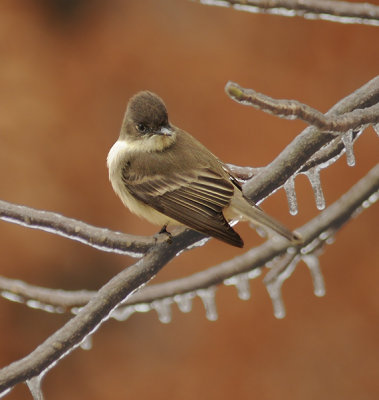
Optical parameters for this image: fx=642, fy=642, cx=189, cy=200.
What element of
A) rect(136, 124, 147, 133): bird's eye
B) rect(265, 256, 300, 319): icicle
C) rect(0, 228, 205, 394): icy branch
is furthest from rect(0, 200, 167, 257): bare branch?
rect(136, 124, 147, 133): bird's eye

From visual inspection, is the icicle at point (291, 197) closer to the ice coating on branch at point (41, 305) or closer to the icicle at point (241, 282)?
the icicle at point (241, 282)

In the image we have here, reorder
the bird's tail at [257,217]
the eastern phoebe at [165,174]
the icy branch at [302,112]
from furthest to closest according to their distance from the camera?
the eastern phoebe at [165,174] < the bird's tail at [257,217] < the icy branch at [302,112]

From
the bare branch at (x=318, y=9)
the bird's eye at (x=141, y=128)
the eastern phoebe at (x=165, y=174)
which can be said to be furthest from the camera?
the bird's eye at (x=141, y=128)

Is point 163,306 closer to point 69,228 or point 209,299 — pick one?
point 209,299

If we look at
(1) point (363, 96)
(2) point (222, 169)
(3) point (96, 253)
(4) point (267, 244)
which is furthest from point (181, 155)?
(3) point (96, 253)

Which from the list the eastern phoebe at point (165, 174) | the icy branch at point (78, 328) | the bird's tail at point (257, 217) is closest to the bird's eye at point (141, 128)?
the eastern phoebe at point (165, 174)

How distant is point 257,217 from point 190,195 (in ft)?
0.44

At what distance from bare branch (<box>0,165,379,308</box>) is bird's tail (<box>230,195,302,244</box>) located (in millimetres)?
27

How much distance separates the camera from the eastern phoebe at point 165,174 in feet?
2.51

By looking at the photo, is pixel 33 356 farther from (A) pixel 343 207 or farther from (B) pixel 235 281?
(A) pixel 343 207

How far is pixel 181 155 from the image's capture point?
873 millimetres

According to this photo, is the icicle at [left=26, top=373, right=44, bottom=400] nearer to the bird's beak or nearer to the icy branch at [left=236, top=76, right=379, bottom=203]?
the icy branch at [left=236, top=76, right=379, bottom=203]

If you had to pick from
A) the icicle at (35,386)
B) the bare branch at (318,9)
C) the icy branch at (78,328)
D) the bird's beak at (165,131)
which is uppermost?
the bird's beak at (165,131)

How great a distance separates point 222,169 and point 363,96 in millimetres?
280
